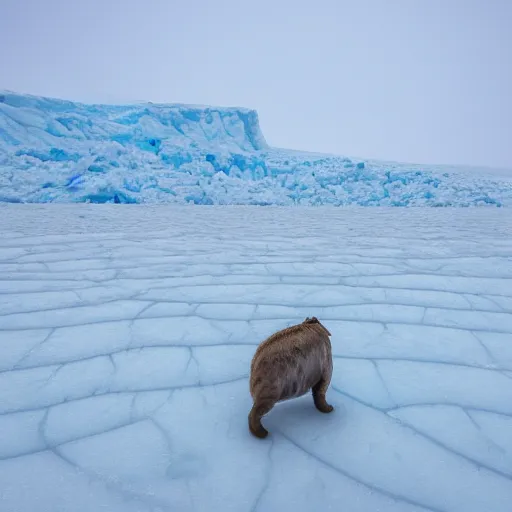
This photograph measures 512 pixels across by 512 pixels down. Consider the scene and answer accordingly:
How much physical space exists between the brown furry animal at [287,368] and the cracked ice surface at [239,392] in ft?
0.43

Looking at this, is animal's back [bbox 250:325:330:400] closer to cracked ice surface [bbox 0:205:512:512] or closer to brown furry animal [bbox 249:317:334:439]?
brown furry animal [bbox 249:317:334:439]

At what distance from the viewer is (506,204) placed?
1423 centimetres

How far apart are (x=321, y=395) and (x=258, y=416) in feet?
0.83

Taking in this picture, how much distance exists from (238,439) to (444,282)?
239 cm

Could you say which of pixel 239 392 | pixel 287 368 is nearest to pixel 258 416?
pixel 287 368

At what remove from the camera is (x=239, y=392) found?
5.11 feet

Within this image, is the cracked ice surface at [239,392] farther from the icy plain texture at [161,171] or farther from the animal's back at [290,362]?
the icy plain texture at [161,171]

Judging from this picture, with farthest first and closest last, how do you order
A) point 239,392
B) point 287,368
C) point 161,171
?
1. point 161,171
2. point 239,392
3. point 287,368

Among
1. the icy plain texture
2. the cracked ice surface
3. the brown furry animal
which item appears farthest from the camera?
the icy plain texture

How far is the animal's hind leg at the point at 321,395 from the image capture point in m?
1.38

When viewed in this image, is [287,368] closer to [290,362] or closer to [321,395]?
[290,362]

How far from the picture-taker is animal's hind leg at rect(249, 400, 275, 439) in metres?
1.23

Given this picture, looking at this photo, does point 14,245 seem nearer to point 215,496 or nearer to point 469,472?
point 215,496

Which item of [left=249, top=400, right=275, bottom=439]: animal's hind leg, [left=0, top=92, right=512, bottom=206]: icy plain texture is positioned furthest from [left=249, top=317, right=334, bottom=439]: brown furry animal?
[left=0, top=92, right=512, bottom=206]: icy plain texture
